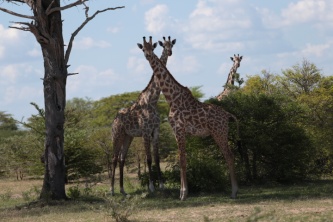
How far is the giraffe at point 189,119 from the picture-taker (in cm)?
1219

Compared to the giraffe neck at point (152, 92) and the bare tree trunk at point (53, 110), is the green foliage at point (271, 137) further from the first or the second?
the bare tree trunk at point (53, 110)

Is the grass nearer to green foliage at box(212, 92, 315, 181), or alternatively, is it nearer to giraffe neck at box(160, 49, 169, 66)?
green foliage at box(212, 92, 315, 181)

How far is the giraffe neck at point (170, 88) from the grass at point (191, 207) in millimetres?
1924

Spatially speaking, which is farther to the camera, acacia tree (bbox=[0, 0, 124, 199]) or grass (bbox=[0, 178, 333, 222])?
acacia tree (bbox=[0, 0, 124, 199])

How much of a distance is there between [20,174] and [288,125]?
1173 centimetres

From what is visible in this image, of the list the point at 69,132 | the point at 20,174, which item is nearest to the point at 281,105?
the point at 69,132

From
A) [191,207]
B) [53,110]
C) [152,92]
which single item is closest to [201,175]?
[152,92]

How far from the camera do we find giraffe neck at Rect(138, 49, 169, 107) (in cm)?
1387

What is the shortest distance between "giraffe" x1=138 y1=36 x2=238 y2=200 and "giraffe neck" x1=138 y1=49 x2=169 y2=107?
108 centimetres

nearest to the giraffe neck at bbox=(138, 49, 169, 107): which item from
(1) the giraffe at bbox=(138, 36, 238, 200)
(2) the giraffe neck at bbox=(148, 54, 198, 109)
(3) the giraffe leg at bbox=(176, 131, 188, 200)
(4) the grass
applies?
(2) the giraffe neck at bbox=(148, 54, 198, 109)

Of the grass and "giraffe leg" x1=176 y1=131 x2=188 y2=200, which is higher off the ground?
"giraffe leg" x1=176 y1=131 x2=188 y2=200

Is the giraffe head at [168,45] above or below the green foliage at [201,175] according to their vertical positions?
above

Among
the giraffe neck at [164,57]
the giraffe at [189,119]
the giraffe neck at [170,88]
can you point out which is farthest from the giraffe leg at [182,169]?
the giraffe neck at [164,57]

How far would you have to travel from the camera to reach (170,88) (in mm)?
12641
